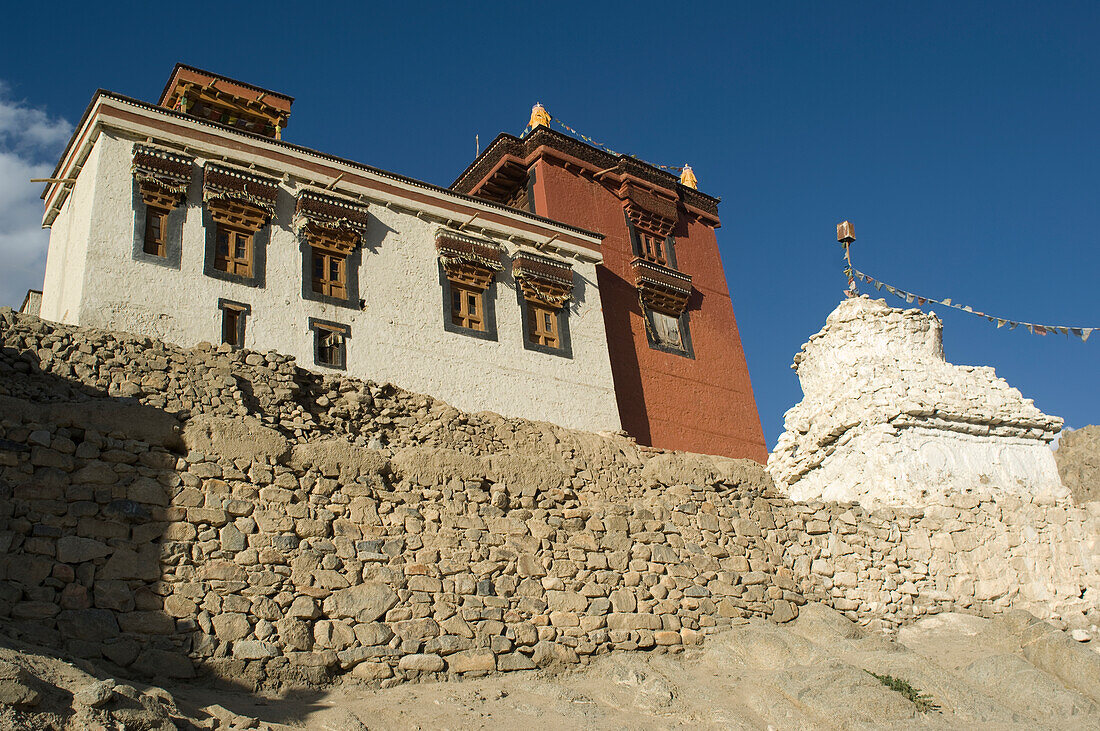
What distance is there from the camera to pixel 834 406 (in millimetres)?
13375

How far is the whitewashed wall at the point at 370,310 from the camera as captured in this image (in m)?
13.4

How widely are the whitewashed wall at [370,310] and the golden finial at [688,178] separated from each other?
6418 mm

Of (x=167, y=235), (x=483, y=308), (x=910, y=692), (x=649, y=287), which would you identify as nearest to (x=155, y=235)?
(x=167, y=235)

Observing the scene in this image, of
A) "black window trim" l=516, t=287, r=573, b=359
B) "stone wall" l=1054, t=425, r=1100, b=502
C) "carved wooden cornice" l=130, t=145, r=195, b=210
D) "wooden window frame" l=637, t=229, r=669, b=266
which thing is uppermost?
"wooden window frame" l=637, t=229, r=669, b=266

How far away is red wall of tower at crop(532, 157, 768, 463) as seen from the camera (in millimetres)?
18844

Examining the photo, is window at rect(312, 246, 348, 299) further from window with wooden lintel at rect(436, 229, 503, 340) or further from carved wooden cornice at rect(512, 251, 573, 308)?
carved wooden cornice at rect(512, 251, 573, 308)

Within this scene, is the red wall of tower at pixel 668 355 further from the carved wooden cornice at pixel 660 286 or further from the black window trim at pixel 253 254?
the black window trim at pixel 253 254

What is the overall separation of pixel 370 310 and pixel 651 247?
8149 millimetres

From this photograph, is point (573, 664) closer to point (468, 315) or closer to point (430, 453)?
point (430, 453)

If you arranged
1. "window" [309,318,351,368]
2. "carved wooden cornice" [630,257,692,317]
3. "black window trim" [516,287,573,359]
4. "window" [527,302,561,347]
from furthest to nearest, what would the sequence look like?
"carved wooden cornice" [630,257,692,317] < "window" [527,302,561,347] < "black window trim" [516,287,573,359] < "window" [309,318,351,368]

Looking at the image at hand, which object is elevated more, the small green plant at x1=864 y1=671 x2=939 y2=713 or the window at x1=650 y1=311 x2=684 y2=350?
the window at x1=650 y1=311 x2=684 y2=350

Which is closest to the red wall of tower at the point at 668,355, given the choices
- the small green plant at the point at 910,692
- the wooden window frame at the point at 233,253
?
the wooden window frame at the point at 233,253

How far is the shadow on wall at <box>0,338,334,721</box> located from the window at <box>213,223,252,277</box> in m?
5.67

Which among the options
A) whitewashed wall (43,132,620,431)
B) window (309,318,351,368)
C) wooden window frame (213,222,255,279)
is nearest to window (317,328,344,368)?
window (309,318,351,368)
